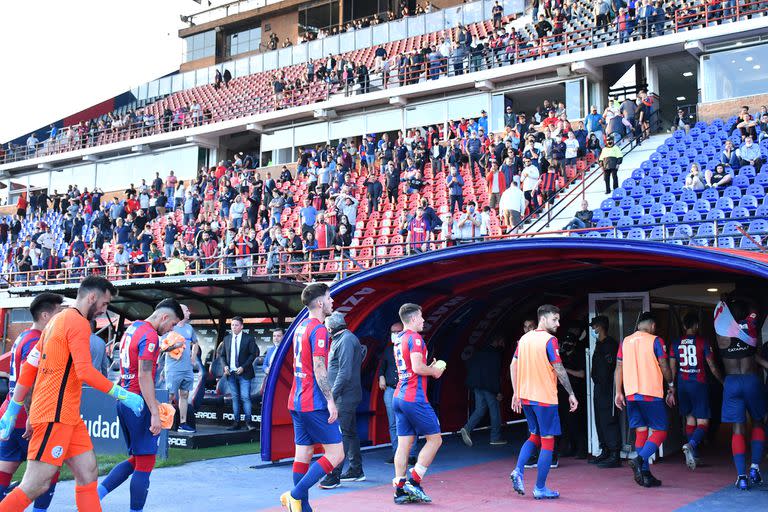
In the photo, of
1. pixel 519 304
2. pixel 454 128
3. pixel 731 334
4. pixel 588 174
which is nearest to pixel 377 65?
pixel 454 128

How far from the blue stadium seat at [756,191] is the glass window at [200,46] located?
126 feet

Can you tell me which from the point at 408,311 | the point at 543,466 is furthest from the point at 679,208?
the point at 408,311

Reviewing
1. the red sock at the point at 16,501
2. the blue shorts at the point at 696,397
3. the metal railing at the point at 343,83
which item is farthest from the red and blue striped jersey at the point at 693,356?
the metal railing at the point at 343,83

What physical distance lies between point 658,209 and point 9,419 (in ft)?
43.9

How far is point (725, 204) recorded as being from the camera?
51.9 ft

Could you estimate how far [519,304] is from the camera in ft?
47.5

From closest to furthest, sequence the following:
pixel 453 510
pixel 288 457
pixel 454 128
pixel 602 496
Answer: pixel 453 510 < pixel 602 496 < pixel 288 457 < pixel 454 128

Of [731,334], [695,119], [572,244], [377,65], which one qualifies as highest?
[377,65]

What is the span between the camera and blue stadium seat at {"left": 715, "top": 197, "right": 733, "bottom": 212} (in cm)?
1574

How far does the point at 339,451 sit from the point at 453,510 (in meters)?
1.64

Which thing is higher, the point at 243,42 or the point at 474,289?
the point at 243,42

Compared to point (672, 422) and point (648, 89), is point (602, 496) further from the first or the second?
point (648, 89)

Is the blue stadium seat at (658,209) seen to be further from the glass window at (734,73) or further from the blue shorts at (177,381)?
the blue shorts at (177,381)

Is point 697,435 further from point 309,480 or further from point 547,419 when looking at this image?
point 309,480
